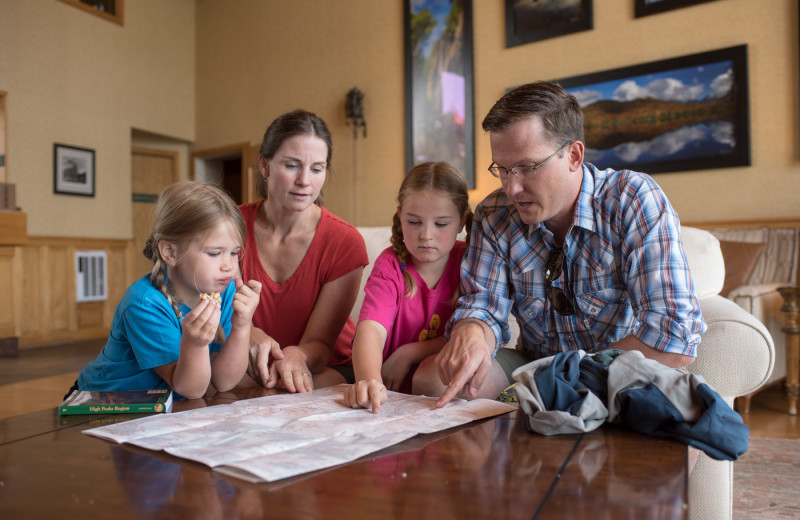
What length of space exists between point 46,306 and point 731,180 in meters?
6.48

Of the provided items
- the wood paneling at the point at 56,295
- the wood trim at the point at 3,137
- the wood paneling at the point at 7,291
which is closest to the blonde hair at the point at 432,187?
the wood paneling at the point at 7,291

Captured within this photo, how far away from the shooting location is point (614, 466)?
756mm

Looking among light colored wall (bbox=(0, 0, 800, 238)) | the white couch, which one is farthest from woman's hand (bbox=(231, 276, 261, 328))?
light colored wall (bbox=(0, 0, 800, 238))

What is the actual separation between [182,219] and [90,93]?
626 cm

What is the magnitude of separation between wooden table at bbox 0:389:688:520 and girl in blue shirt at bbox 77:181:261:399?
41 cm

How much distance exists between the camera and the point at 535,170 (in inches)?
54.7

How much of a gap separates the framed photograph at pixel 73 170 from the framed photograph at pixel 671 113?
5.14 metres

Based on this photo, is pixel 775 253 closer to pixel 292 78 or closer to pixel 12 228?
pixel 292 78

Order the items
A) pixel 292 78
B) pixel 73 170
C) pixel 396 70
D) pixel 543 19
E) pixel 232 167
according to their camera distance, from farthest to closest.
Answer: pixel 232 167
pixel 292 78
pixel 73 170
pixel 396 70
pixel 543 19

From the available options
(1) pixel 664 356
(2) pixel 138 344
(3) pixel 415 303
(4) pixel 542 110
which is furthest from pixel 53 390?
(1) pixel 664 356

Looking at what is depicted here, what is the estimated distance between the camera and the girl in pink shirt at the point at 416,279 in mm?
1556

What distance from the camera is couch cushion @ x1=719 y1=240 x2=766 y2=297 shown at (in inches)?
139

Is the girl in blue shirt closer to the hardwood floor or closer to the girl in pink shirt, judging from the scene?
the girl in pink shirt

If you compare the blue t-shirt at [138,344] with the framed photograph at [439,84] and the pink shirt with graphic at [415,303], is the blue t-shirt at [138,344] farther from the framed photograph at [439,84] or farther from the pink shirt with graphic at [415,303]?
the framed photograph at [439,84]
